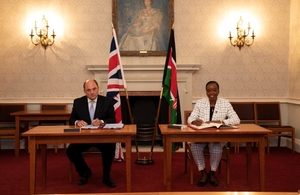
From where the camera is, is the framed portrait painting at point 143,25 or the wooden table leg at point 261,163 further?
the framed portrait painting at point 143,25

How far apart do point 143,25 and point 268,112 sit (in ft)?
10.1

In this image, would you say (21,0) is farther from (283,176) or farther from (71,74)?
(283,176)

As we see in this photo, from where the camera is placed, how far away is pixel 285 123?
729 centimetres

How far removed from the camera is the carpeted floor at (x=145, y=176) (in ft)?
14.2

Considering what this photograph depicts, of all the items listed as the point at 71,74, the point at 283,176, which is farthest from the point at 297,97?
the point at 71,74

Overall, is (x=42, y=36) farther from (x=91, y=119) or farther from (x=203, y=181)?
(x=203, y=181)

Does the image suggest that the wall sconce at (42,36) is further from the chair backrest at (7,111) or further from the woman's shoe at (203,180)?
the woman's shoe at (203,180)

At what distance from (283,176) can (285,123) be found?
265cm

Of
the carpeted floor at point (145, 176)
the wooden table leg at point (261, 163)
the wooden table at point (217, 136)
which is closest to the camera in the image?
the wooden table at point (217, 136)

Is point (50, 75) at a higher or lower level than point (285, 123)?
higher

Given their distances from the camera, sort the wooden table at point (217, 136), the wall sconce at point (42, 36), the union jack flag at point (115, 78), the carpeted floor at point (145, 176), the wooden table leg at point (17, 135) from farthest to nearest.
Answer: the wall sconce at point (42, 36) → the wooden table leg at point (17, 135) → the union jack flag at point (115, 78) → the carpeted floor at point (145, 176) → the wooden table at point (217, 136)

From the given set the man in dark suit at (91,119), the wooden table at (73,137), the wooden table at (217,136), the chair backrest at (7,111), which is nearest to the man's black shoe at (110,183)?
the man in dark suit at (91,119)

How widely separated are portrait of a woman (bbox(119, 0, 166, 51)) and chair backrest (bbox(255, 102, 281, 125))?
7.48 feet

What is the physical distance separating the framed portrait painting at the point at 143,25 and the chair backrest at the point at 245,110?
1.82 metres
